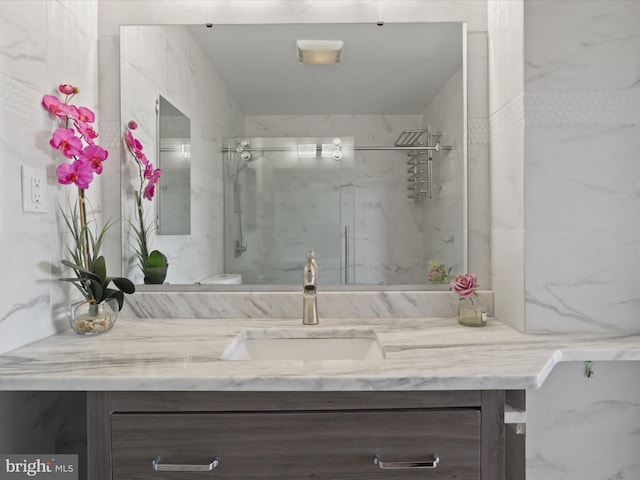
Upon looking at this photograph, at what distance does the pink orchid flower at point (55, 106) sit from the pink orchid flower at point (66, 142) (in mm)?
49

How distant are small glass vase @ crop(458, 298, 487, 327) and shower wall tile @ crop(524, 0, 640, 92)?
2.27ft

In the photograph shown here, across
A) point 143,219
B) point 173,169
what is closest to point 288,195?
point 173,169

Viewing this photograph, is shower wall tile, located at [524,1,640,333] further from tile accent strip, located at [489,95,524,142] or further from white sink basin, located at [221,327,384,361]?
white sink basin, located at [221,327,384,361]

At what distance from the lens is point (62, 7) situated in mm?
1483

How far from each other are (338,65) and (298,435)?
1.27 metres

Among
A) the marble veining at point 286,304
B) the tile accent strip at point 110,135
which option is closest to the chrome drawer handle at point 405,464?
the marble veining at point 286,304

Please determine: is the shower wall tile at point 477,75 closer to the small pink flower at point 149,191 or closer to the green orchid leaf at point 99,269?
the small pink flower at point 149,191

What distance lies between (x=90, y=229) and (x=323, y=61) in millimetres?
1039

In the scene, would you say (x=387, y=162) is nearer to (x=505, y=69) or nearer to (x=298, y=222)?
(x=298, y=222)

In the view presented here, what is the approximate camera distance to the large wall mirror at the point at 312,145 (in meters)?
1.65

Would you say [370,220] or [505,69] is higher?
[505,69]

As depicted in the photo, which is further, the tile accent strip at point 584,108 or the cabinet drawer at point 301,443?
the tile accent strip at point 584,108

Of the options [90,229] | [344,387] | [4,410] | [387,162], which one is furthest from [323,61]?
[4,410]

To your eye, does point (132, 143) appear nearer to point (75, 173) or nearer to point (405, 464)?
point (75, 173)
